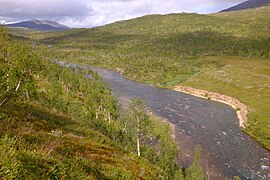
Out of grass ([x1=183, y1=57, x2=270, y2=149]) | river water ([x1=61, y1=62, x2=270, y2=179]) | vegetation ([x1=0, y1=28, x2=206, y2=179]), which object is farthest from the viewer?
grass ([x1=183, y1=57, x2=270, y2=149])

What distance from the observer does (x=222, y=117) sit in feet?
315

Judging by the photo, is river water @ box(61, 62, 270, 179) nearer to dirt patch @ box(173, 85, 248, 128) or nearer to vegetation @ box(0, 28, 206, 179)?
dirt patch @ box(173, 85, 248, 128)

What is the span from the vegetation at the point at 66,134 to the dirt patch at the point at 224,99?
32.2 metres

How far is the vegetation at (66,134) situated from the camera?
409 inches

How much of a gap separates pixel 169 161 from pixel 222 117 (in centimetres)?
5194

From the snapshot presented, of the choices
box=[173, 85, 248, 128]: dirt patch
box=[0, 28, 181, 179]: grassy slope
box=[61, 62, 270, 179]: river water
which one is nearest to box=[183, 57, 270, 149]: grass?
box=[173, 85, 248, 128]: dirt patch

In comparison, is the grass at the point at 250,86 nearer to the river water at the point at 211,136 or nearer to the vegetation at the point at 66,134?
the river water at the point at 211,136

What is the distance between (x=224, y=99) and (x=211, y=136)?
46.4 metres

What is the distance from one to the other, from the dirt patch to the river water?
7.46ft

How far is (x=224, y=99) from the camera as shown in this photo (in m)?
120

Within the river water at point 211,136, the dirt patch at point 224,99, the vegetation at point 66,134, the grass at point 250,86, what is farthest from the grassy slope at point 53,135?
the dirt patch at point 224,99

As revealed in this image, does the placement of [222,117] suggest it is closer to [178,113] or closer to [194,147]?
[178,113]

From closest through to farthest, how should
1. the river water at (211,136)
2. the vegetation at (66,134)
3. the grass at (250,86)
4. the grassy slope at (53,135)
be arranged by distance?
the grassy slope at (53,135)
the vegetation at (66,134)
the river water at (211,136)
the grass at (250,86)

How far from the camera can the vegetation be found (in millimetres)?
10398
